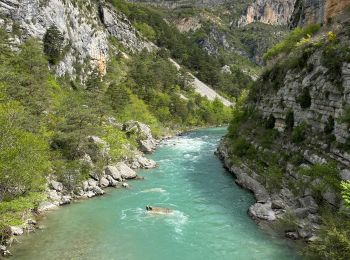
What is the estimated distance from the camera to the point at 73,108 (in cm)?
3719

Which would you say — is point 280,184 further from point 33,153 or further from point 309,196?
point 33,153

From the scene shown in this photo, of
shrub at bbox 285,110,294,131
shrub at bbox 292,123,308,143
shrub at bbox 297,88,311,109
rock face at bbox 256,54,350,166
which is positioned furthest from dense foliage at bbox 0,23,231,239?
shrub at bbox 297,88,311,109

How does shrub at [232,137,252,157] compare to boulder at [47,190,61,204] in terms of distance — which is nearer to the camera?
boulder at [47,190,61,204]

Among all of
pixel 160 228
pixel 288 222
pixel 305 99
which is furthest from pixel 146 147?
pixel 288 222

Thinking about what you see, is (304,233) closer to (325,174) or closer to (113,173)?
(325,174)

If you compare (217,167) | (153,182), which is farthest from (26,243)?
(217,167)

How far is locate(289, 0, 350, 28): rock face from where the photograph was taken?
1481 inches

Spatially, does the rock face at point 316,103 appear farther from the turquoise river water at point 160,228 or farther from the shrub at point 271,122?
the turquoise river water at point 160,228

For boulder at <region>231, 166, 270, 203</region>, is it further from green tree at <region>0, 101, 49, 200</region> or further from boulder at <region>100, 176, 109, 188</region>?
green tree at <region>0, 101, 49, 200</region>

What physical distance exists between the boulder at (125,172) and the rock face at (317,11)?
2536 centimetres

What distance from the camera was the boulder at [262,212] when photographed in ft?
85.9

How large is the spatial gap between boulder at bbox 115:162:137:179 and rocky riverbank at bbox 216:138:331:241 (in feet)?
36.8

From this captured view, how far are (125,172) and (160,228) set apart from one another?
13.2m

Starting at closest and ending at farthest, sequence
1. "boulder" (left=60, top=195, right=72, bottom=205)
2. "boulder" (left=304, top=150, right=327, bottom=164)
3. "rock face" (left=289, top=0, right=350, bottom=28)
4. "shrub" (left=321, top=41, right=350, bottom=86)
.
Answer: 1. "boulder" (left=304, top=150, right=327, bottom=164)
2. "boulder" (left=60, top=195, right=72, bottom=205)
3. "shrub" (left=321, top=41, right=350, bottom=86)
4. "rock face" (left=289, top=0, right=350, bottom=28)
